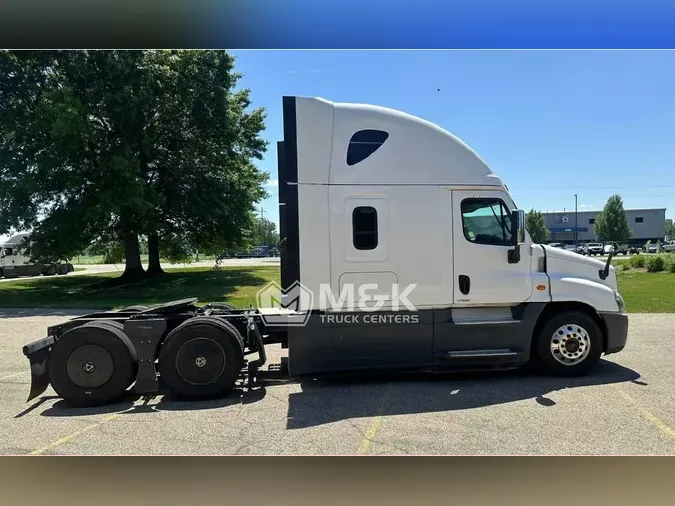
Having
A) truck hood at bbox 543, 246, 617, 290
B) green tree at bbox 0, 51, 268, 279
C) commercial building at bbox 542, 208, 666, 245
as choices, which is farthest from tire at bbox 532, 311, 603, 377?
commercial building at bbox 542, 208, 666, 245

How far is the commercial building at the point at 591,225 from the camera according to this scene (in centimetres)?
4747

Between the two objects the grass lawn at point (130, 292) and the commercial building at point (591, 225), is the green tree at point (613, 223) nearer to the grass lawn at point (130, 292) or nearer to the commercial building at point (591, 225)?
the commercial building at point (591, 225)

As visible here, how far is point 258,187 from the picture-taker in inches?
1085

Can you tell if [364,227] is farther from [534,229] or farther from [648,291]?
[648,291]

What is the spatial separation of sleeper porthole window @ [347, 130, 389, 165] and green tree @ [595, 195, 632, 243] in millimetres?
42905

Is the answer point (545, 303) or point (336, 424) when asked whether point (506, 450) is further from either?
point (545, 303)

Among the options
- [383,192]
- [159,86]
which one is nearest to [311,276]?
[383,192]

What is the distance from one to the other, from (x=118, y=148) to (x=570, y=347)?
18.9 metres

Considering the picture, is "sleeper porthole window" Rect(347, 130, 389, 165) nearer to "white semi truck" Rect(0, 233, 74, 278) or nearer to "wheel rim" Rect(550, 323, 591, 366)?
"wheel rim" Rect(550, 323, 591, 366)

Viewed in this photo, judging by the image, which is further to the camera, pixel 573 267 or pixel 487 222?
pixel 573 267

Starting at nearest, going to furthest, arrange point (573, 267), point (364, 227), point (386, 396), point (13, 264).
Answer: point (386, 396), point (364, 227), point (573, 267), point (13, 264)

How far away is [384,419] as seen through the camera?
4988mm

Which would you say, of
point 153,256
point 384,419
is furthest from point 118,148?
point 384,419
